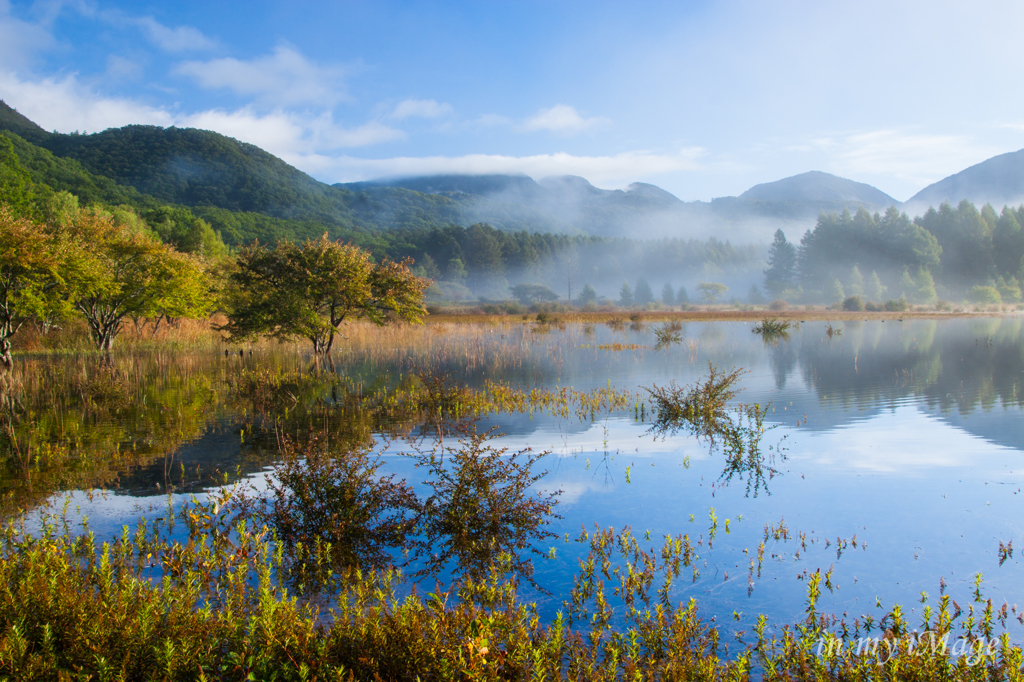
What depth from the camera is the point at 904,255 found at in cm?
9600

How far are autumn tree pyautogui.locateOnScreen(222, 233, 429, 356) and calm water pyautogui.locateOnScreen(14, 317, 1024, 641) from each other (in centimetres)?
322

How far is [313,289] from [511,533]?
59.9 ft

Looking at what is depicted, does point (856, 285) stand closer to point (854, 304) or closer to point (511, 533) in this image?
point (854, 304)

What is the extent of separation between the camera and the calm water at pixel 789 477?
5.92m

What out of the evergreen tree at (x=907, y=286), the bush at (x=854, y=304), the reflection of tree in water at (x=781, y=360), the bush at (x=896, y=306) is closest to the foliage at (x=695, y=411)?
the reflection of tree in water at (x=781, y=360)

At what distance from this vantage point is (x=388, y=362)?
2453 cm

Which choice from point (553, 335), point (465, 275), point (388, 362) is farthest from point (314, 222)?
point (388, 362)

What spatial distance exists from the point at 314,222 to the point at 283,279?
15688 cm

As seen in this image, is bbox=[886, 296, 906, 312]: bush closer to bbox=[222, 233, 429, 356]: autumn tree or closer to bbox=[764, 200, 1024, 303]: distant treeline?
bbox=[764, 200, 1024, 303]: distant treeline

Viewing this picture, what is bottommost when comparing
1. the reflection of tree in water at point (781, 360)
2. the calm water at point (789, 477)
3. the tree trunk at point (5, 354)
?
the calm water at point (789, 477)

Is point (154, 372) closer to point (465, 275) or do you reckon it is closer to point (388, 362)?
point (388, 362)

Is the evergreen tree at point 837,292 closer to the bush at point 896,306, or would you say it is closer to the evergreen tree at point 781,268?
the bush at point 896,306

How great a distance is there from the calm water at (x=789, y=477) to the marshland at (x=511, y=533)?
0.17ft

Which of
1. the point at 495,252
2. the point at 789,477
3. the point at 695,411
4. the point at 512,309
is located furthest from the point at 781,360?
the point at 495,252
